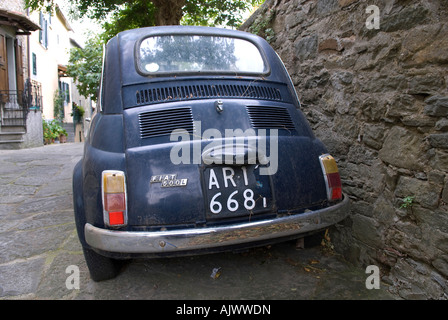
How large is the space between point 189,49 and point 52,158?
6832 mm

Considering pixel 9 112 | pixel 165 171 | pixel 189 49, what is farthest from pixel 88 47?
pixel 165 171

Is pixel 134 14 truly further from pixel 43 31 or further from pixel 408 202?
pixel 43 31

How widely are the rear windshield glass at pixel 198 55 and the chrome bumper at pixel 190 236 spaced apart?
1.22m

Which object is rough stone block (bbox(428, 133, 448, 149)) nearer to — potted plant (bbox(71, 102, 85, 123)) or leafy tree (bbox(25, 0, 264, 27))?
leafy tree (bbox(25, 0, 264, 27))

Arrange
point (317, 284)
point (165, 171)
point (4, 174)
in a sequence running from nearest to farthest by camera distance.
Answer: point (165, 171)
point (317, 284)
point (4, 174)

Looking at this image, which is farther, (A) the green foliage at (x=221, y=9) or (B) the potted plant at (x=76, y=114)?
(B) the potted plant at (x=76, y=114)

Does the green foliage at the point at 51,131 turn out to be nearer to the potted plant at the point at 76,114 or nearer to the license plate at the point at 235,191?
the potted plant at the point at 76,114

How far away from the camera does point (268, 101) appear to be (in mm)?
2553

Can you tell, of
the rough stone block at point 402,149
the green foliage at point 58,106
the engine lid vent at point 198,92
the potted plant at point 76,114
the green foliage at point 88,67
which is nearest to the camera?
the rough stone block at point 402,149

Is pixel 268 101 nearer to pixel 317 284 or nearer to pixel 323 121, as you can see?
pixel 323 121

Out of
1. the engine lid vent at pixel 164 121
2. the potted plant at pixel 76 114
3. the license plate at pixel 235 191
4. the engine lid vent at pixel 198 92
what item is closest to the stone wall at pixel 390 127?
the engine lid vent at pixel 198 92

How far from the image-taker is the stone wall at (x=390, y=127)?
6.57 ft

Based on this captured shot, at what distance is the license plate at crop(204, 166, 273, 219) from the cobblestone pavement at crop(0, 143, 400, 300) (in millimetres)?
625

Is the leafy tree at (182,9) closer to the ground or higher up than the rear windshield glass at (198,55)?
A: higher up
